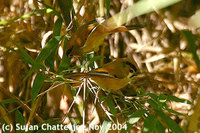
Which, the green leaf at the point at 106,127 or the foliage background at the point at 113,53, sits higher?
the foliage background at the point at 113,53

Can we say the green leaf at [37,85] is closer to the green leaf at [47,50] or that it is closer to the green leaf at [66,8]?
the green leaf at [47,50]

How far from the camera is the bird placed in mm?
467

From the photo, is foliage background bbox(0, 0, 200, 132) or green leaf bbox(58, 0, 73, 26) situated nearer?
green leaf bbox(58, 0, 73, 26)

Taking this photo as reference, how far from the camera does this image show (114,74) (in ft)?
1.57

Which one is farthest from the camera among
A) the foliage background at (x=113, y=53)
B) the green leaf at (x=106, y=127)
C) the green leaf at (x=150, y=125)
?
the foliage background at (x=113, y=53)

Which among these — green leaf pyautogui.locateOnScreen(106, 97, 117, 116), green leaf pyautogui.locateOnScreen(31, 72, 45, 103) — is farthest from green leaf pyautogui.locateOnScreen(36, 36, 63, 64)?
green leaf pyautogui.locateOnScreen(106, 97, 117, 116)

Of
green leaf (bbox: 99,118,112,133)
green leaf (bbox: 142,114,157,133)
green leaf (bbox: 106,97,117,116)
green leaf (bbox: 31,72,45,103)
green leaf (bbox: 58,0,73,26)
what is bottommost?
green leaf (bbox: 99,118,112,133)

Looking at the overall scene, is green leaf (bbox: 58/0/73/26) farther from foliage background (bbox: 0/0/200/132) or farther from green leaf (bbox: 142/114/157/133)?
green leaf (bbox: 142/114/157/133)

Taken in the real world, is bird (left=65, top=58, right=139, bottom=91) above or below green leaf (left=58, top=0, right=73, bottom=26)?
below

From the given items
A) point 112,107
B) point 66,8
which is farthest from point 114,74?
point 66,8

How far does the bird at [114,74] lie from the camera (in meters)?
0.47

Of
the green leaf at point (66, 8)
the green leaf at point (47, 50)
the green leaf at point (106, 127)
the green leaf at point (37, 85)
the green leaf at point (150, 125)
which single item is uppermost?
the green leaf at point (66, 8)

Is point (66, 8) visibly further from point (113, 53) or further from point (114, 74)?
point (113, 53)

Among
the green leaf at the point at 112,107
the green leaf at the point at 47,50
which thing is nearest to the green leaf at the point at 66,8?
the green leaf at the point at 47,50
